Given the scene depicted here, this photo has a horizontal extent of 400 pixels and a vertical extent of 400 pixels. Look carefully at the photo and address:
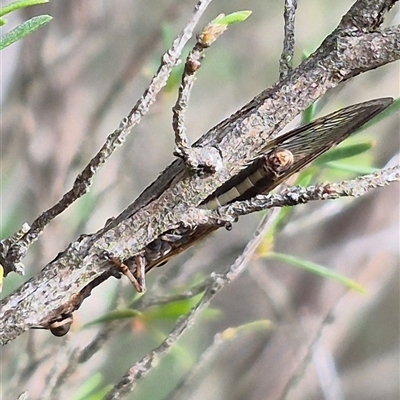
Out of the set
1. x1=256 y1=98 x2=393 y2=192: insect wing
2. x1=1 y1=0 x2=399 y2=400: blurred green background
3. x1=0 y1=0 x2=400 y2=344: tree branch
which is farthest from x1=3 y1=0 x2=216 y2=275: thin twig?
x1=1 y1=0 x2=399 y2=400: blurred green background

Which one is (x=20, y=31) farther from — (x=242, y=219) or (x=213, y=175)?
(x=242, y=219)

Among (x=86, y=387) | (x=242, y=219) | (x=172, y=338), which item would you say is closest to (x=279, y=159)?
(x=172, y=338)

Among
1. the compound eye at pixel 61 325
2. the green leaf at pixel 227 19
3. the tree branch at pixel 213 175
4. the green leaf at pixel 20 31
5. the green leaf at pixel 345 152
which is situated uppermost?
the green leaf at pixel 20 31

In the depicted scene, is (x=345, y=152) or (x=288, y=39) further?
(x=345, y=152)

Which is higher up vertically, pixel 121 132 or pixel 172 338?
pixel 121 132

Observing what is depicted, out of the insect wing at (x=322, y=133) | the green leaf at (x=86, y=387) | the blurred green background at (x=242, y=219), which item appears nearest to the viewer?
the insect wing at (x=322, y=133)

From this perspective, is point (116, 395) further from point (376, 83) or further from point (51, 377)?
point (376, 83)

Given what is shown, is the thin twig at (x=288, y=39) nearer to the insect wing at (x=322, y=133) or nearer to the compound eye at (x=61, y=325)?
the insect wing at (x=322, y=133)

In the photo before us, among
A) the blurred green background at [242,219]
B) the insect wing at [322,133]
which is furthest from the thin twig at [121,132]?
the blurred green background at [242,219]

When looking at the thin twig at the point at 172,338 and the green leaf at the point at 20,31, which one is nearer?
the green leaf at the point at 20,31
